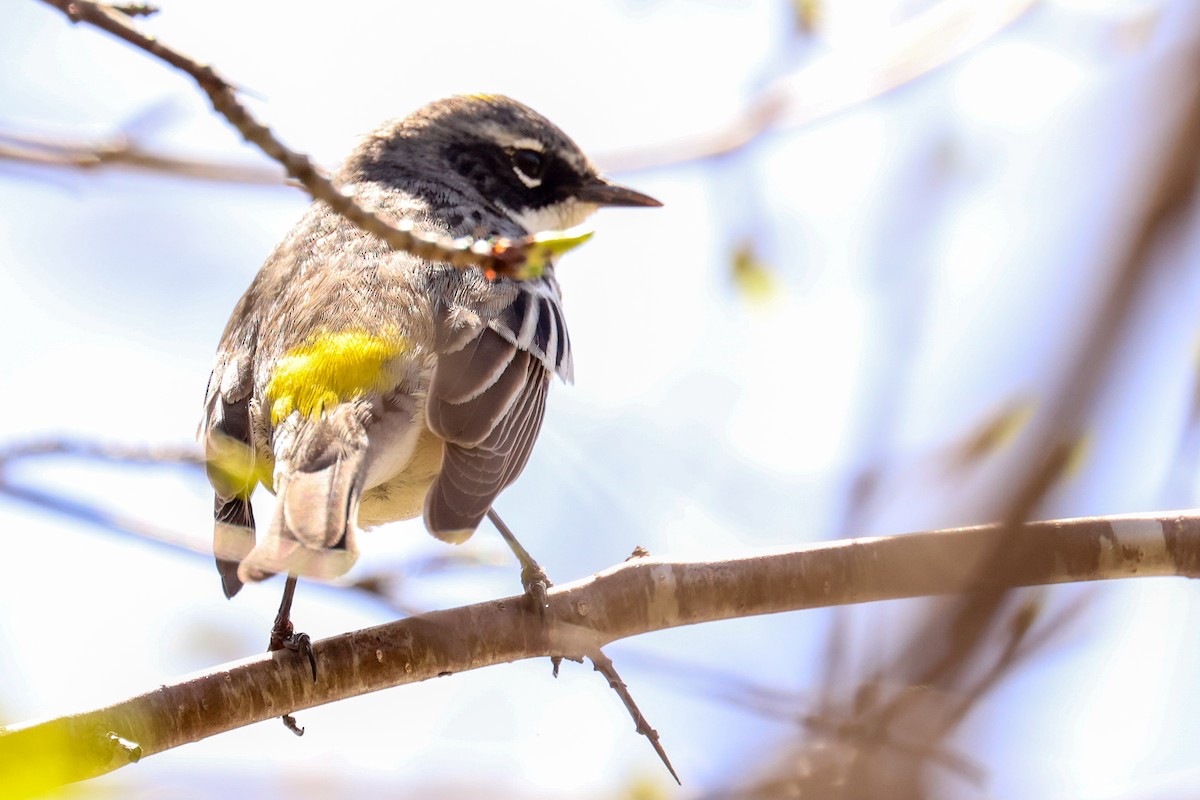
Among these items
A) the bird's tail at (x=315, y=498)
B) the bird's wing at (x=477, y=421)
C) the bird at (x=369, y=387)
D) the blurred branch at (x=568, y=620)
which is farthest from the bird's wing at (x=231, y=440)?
the bird's wing at (x=477, y=421)

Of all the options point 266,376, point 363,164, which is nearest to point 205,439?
point 266,376

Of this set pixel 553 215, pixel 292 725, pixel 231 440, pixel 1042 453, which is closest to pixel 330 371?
pixel 231 440

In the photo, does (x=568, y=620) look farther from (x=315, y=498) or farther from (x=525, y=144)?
(x=525, y=144)

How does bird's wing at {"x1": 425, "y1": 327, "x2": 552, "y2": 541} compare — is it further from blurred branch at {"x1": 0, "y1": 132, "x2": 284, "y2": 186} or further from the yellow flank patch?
blurred branch at {"x1": 0, "y1": 132, "x2": 284, "y2": 186}

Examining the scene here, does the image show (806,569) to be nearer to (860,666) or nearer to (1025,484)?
(860,666)

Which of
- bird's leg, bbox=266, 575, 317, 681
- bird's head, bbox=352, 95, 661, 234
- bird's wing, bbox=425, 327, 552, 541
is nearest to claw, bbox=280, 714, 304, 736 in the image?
bird's leg, bbox=266, 575, 317, 681

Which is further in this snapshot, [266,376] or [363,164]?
[363,164]

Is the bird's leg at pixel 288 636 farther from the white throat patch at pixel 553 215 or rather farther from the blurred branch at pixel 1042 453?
the blurred branch at pixel 1042 453
